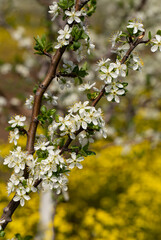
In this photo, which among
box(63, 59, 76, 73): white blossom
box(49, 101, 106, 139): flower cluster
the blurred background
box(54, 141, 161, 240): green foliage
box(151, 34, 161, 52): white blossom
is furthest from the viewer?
box(54, 141, 161, 240): green foliage

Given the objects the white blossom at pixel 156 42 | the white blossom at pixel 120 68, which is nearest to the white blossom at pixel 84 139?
the white blossom at pixel 120 68

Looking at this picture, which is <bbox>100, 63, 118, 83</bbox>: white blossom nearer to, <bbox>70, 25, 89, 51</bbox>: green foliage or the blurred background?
<bbox>70, 25, 89, 51</bbox>: green foliage

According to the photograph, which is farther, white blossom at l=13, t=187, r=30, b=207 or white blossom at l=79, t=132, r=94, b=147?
white blossom at l=79, t=132, r=94, b=147

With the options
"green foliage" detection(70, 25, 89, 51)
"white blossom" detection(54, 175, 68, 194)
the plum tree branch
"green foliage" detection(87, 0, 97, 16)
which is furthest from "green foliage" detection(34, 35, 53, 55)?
"white blossom" detection(54, 175, 68, 194)

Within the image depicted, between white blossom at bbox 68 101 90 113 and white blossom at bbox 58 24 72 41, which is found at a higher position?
white blossom at bbox 58 24 72 41

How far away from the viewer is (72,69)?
5.74ft

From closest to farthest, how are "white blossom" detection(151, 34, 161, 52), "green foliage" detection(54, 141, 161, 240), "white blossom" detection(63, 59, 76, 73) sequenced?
"white blossom" detection(151, 34, 161, 52) < "white blossom" detection(63, 59, 76, 73) < "green foliage" detection(54, 141, 161, 240)

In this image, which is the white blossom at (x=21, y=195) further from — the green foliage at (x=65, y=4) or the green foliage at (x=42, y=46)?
the green foliage at (x=65, y=4)

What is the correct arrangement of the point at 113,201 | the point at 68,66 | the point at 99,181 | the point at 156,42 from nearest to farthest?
1. the point at 156,42
2. the point at 68,66
3. the point at 113,201
4. the point at 99,181

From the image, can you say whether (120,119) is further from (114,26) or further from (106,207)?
(106,207)

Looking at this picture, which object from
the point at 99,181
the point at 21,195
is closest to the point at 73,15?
the point at 21,195

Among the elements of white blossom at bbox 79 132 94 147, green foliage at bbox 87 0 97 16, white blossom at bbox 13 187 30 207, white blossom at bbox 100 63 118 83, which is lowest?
white blossom at bbox 13 187 30 207

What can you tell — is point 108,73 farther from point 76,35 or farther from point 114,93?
point 76,35

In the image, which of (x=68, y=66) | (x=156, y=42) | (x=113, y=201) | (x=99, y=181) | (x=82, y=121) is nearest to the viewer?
(x=82, y=121)
